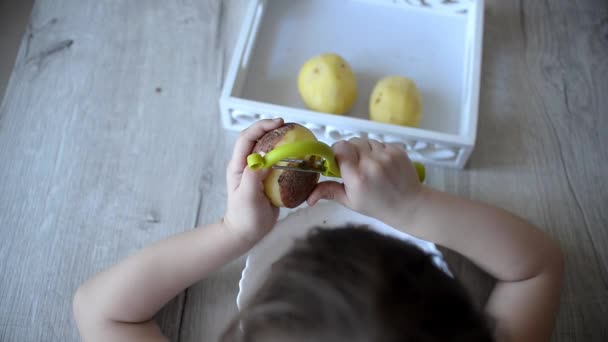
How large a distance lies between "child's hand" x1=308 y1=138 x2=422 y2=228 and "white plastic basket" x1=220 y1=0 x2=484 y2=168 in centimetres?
17

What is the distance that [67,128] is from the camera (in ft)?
2.57

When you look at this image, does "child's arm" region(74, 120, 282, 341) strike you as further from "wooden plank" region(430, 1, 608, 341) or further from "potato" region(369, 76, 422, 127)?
"wooden plank" region(430, 1, 608, 341)

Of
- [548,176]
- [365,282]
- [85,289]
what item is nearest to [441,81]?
[548,176]

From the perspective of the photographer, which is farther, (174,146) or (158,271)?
(174,146)

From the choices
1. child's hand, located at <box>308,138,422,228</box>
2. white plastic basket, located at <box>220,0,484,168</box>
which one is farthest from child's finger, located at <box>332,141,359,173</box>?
white plastic basket, located at <box>220,0,484,168</box>

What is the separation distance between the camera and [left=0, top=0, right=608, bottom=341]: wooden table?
665 millimetres

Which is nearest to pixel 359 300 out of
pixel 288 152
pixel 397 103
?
pixel 288 152

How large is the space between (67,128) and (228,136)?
26cm

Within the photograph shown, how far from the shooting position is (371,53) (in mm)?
836

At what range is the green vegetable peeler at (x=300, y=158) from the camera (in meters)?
0.43

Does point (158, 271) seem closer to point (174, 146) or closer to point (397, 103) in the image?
point (174, 146)

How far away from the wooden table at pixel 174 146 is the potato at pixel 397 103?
4.2 inches

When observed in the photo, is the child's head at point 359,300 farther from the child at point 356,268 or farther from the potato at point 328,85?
the potato at point 328,85

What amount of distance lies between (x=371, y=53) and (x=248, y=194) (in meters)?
0.44
